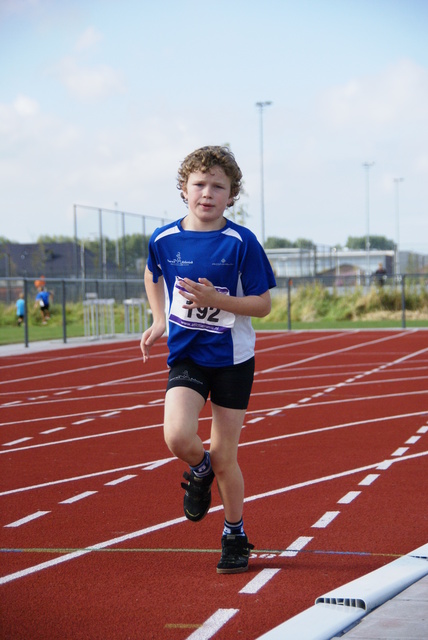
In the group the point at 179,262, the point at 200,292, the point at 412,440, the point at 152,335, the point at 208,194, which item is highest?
the point at 208,194

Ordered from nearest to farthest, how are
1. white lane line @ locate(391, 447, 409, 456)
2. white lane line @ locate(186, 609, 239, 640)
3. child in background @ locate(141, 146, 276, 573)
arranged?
white lane line @ locate(186, 609, 239, 640) → child in background @ locate(141, 146, 276, 573) → white lane line @ locate(391, 447, 409, 456)

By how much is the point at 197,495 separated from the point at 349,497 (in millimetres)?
1991

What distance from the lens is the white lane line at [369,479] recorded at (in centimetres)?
716

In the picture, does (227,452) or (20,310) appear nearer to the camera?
(227,452)

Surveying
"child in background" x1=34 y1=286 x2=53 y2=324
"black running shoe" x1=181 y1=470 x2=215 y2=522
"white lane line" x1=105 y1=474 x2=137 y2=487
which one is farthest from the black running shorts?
"child in background" x1=34 y1=286 x2=53 y2=324

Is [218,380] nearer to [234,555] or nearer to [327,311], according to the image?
[234,555]

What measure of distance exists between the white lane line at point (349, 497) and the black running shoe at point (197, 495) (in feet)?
5.81

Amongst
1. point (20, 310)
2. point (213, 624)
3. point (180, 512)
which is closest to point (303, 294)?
point (20, 310)

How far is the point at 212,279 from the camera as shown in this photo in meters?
4.82

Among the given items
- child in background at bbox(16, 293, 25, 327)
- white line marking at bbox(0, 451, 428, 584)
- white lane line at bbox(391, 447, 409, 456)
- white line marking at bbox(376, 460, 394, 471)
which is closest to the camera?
white line marking at bbox(0, 451, 428, 584)

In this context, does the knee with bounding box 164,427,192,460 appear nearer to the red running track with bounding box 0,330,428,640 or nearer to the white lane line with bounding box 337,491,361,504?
the red running track with bounding box 0,330,428,640

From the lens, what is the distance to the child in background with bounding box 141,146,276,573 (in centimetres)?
483

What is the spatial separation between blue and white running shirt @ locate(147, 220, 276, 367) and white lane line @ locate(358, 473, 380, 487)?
2.54 metres

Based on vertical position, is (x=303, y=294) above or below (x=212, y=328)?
below
